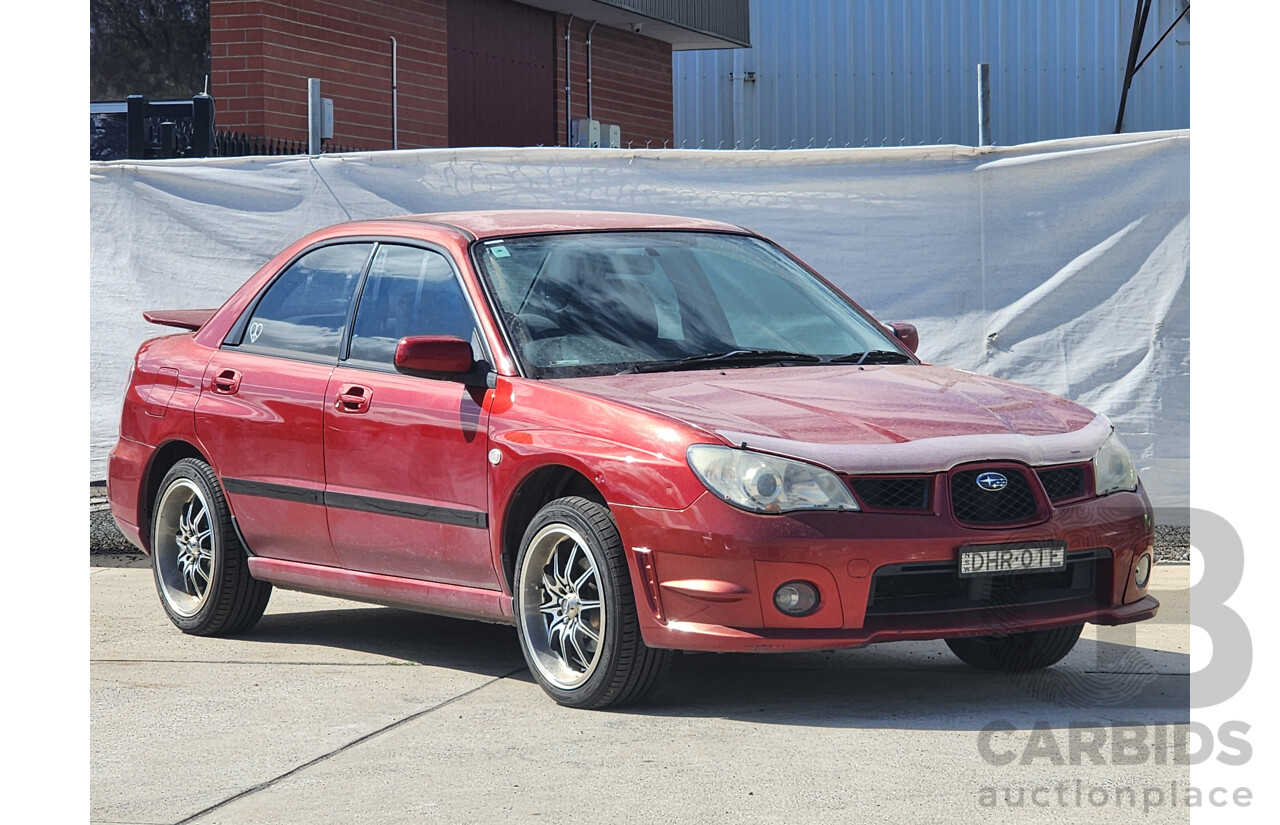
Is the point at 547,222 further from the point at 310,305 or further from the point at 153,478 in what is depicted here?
the point at 153,478

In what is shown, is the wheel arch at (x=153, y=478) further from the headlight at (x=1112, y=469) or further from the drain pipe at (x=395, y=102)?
the drain pipe at (x=395, y=102)

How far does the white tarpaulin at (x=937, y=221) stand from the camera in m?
9.30

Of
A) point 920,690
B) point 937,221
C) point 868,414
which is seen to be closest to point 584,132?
point 937,221

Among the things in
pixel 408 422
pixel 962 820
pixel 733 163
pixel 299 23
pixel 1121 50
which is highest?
pixel 1121 50

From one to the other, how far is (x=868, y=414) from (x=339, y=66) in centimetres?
1150

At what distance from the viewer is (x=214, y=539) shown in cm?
723

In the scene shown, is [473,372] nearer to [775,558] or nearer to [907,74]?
[775,558]

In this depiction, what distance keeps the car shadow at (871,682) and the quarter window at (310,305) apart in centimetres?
120

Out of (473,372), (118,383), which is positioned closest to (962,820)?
(473,372)

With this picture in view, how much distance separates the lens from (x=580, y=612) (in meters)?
5.73

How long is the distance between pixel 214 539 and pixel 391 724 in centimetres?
193

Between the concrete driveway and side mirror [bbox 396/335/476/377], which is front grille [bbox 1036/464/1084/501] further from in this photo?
side mirror [bbox 396/335/476/377]

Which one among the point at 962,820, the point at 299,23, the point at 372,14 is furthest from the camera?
the point at 372,14

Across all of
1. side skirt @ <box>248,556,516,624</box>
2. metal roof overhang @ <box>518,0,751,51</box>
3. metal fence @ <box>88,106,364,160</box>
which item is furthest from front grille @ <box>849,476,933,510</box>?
metal roof overhang @ <box>518,0,751,51</box>
